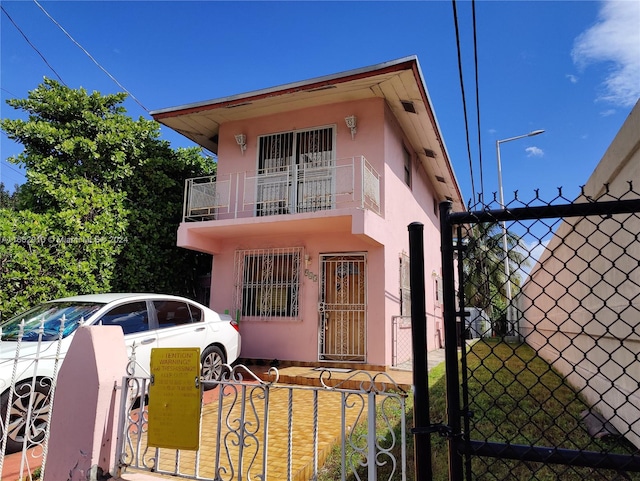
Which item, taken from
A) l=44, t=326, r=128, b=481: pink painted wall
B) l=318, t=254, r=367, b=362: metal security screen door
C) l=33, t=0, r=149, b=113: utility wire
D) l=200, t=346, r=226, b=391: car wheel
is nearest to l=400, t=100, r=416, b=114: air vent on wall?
l=318, t=254, r=367, b=362: metal security screen door

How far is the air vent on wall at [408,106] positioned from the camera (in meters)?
9.08

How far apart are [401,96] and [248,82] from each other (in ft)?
12.0

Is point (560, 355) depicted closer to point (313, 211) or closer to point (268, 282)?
point (313, 211)

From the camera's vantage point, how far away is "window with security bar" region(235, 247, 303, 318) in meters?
9.11

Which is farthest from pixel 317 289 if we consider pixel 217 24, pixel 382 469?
pixel 217 24

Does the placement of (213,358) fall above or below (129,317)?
Result: below

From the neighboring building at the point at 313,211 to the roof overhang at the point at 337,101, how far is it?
0.03m

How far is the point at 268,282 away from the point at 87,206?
457 centimetres

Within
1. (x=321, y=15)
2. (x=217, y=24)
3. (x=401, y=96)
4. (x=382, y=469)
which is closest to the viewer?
(x=382, y=469)

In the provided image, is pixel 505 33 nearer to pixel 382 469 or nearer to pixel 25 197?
pixel 382 469

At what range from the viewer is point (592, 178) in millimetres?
A: 4328

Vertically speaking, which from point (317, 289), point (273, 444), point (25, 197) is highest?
point (25, 197)

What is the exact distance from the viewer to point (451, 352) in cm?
160

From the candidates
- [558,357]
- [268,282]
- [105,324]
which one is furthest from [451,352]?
[268,282]
